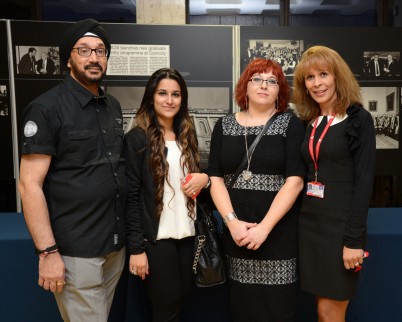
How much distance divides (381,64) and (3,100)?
10.4 ft

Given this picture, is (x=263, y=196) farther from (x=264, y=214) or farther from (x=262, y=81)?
(x=262, y=81)

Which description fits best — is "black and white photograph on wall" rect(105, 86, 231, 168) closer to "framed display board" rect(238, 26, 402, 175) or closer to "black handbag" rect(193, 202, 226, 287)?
"framed display board" rect(238, 26, 402, 175)

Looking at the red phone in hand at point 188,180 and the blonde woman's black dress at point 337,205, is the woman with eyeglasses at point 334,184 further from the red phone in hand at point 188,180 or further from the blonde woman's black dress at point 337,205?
the red phone in hand at point 188,180

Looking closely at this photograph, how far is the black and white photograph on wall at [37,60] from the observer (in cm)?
312

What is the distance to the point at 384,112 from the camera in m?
3.41

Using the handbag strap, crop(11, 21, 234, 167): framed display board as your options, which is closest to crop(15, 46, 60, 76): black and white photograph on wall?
crop(11, 21, 234, 167): framed display board

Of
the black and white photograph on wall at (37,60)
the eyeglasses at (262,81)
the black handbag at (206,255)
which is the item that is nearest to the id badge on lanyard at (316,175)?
the eyeglasses at (262,81)

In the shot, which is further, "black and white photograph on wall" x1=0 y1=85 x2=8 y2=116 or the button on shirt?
"black and white photograph on wall" x1=0 y1=85 x2=8 y2=116

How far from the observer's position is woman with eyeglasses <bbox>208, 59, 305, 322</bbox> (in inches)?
73.5

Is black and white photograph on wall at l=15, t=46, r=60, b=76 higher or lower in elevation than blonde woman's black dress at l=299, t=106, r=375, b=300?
higher

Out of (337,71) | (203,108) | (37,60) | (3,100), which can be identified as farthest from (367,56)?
(3,100)

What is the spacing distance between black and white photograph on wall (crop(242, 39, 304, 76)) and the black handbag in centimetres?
174

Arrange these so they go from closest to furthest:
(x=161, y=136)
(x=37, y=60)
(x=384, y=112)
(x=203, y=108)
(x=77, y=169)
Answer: (x=77, y=169)
(x=161, y=136)
(x=37, y=60)
(x=203, y=108)
(x=384, y=112)

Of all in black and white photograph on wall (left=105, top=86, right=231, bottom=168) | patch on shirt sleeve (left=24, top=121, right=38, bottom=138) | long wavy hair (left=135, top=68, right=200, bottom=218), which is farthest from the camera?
black and white photograph on wall (left=105, top=86, right=231, bottom=168)
